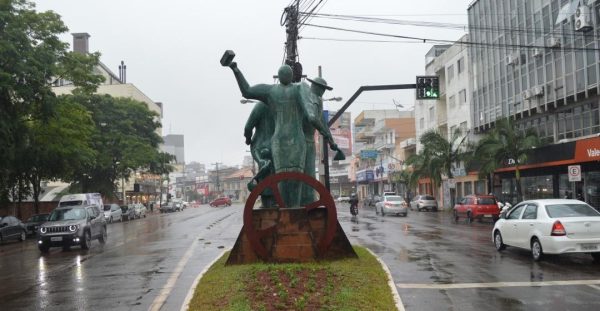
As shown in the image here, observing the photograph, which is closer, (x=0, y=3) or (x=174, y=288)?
(x=174, y=288)

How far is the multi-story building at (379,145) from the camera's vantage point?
72.3m

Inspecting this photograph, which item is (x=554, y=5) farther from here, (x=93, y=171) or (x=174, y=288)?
(x=93, y=171)

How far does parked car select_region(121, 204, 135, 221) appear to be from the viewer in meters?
49.4

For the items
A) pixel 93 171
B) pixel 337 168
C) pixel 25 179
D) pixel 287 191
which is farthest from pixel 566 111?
pixel 337 168

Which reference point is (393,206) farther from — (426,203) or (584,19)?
(584,19)

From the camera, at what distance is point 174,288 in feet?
31.9

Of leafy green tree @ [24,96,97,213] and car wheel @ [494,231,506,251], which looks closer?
car wheel @ [494,231,506,251]

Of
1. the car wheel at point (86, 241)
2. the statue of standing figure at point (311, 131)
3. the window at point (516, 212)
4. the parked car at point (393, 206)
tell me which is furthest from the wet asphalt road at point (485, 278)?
the parked car at point (393, 206)

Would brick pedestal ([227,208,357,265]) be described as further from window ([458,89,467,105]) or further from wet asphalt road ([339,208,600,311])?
window ([458,89,467,105])

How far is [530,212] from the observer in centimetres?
1331

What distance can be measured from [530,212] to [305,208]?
670 centimetres

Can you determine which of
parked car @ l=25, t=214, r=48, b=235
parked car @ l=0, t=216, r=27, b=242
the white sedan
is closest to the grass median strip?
the white sedan

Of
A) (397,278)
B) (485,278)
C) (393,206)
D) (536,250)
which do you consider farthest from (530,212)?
(393,206)

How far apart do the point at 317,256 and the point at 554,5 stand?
1114 inches
